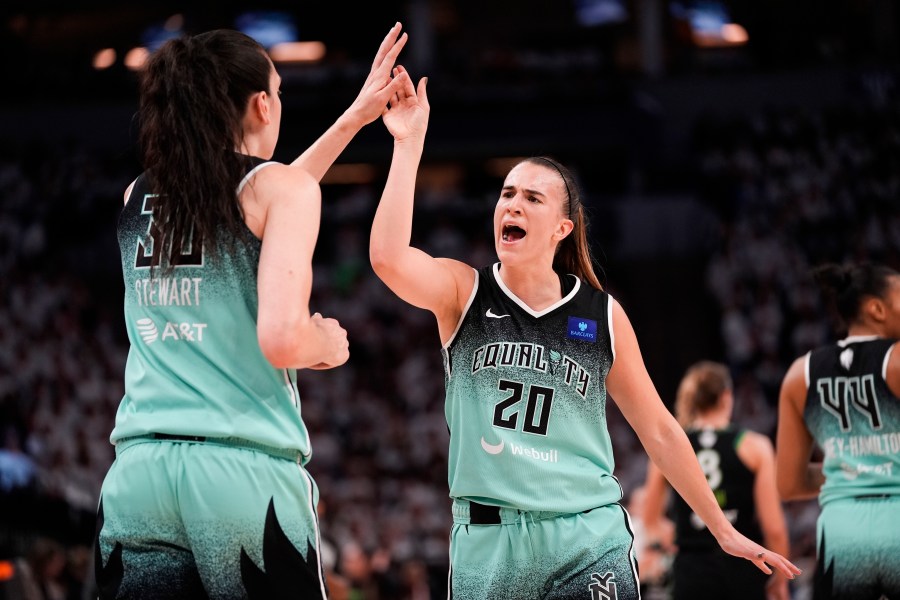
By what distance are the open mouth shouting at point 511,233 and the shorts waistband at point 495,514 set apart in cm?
94

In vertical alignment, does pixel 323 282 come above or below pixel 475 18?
below

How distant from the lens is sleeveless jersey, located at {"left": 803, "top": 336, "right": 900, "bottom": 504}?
5383mm

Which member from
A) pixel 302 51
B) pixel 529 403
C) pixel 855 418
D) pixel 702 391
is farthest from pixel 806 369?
pixel 302 51

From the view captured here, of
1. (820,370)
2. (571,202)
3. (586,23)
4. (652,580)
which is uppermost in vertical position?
(586,23)

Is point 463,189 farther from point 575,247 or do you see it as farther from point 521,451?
point 521,451

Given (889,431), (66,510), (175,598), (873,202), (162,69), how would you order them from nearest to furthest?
(175,598) → (162,69) → (889,431) → (66,510) → (873,202)

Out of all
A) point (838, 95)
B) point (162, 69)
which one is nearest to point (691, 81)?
point (838, 95)

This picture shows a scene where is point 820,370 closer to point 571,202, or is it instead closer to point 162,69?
point 571,202

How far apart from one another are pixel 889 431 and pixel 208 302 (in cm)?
353

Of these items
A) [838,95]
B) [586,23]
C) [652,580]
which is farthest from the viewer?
[586,23]

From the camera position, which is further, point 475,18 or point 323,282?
point 475,18

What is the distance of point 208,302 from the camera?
310 centimetres

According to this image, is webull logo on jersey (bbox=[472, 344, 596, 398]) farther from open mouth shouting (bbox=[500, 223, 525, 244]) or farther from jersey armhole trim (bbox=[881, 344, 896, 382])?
jersey armhole trim (bbox=[881, 344, 896, 382])

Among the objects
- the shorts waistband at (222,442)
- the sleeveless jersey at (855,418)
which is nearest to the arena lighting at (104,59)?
the sleeveless jersey at (855,418)
